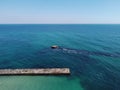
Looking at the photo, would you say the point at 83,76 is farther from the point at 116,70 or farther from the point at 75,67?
the point at 116,70

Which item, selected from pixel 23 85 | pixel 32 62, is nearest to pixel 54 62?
pixel 32 62

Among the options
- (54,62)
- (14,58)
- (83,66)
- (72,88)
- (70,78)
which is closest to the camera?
(72,88)

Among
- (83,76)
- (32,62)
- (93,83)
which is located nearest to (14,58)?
(32,62)

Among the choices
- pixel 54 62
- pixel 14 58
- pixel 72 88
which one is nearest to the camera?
pixel 72 88

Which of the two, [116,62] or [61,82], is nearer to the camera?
[61,82]

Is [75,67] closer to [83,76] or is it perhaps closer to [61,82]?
[83,76]

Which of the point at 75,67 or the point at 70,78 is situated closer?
the point at 70,78

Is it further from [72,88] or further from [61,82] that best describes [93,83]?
[61,82]

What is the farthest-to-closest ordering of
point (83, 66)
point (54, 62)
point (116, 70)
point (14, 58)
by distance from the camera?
1. point (14, 58)
2. point (54, 62)
3. point (83, 66)
4. point (116, 70)

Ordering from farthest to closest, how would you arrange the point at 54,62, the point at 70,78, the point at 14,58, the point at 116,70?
the point at 14,58 → the point at 54,62 → the point at 116,70 → the point at 70,78
